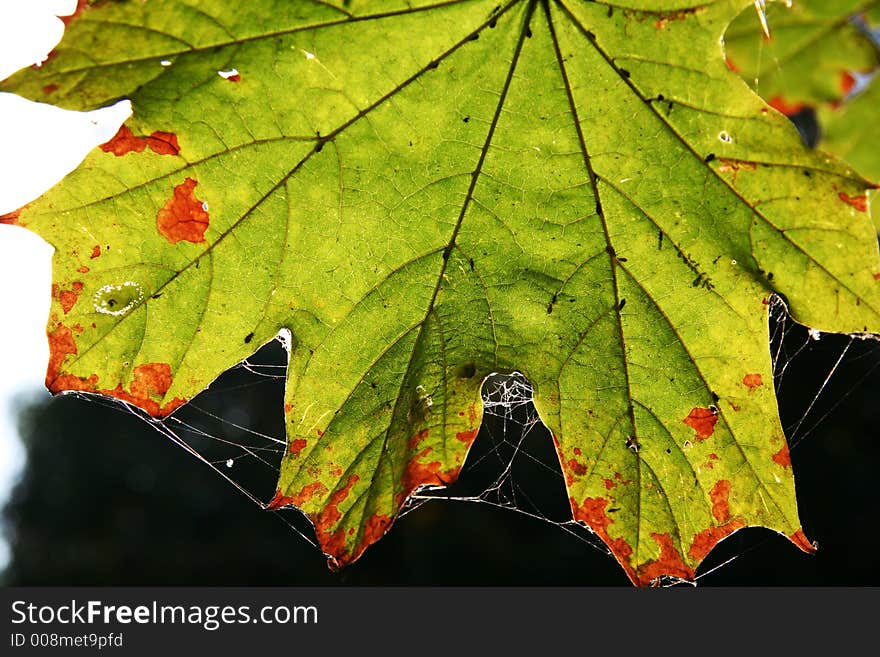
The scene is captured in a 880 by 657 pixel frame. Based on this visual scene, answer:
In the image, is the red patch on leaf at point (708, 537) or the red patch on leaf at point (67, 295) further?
the red patch on leaf at point (708, 537)

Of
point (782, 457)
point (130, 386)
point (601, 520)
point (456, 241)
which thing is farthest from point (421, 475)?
point (782, 457)

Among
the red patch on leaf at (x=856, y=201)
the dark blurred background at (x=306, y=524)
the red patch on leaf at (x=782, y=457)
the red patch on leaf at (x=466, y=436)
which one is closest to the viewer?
the red patch on leaf at (x=856, y=201)

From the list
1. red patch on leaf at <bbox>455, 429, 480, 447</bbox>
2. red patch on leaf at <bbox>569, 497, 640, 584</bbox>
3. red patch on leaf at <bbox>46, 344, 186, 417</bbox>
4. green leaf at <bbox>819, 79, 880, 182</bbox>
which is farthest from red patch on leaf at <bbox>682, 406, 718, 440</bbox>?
green leaf at <bbox>819, 79, 880, 182</bbox>

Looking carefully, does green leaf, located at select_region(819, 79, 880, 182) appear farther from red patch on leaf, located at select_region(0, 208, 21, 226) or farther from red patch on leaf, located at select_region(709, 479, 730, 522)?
red patch on leaf, located at select_region(0, 208, 21, 226)

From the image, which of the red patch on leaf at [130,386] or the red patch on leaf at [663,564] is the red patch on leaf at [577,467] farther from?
the red patch on leaf at [130,386]

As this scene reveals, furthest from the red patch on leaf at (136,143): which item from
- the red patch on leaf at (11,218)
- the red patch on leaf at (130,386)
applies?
the red patch on leaf at (130,386)
